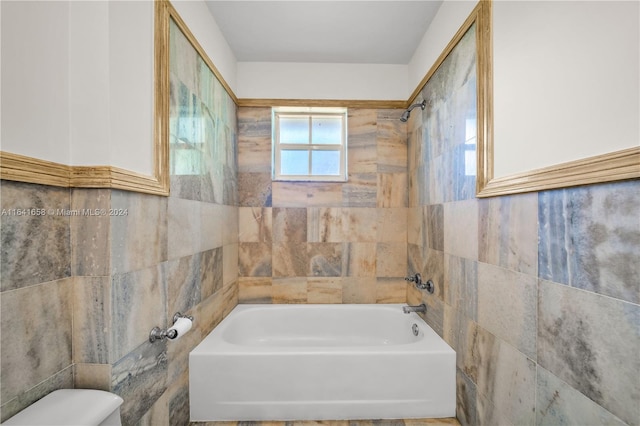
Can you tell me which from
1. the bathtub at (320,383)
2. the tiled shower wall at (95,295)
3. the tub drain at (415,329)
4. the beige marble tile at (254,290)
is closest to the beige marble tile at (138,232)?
the tiled shower wall at (95,295)

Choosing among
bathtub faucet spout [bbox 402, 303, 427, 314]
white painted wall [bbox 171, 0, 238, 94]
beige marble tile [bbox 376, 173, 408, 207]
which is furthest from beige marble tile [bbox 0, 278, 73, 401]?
beige marble tile [bbox 376, 173, 408, 207]

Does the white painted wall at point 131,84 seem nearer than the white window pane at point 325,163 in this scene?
Yes

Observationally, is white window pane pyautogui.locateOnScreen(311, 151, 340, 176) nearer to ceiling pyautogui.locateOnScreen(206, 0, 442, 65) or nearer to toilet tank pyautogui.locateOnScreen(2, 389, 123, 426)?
ceiling pyautogui.locateOnScreen(206, 0, 442, 65)

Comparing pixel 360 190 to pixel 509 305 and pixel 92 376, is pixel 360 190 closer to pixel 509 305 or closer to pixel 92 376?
pixel 509 305

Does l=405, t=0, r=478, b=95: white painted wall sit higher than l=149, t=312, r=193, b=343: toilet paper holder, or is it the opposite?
l=405, t=0, r=478, b=95: white painted wall

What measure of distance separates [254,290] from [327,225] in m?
0.86

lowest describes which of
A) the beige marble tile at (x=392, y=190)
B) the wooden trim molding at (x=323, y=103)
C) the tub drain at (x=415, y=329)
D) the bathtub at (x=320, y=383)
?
the bathtub at (x=320, y=383)

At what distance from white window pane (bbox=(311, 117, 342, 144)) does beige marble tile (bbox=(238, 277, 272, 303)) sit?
4.46 feet

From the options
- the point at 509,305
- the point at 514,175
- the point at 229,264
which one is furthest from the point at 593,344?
the point at 229,264

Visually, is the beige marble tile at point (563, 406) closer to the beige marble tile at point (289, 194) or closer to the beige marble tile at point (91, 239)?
the beige marble tile at point (91, 239)

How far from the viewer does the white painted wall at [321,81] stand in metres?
2.50

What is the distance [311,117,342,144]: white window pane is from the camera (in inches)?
103

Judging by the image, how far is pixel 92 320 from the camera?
98 centimetres

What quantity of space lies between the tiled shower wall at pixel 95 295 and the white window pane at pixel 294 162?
117cm
